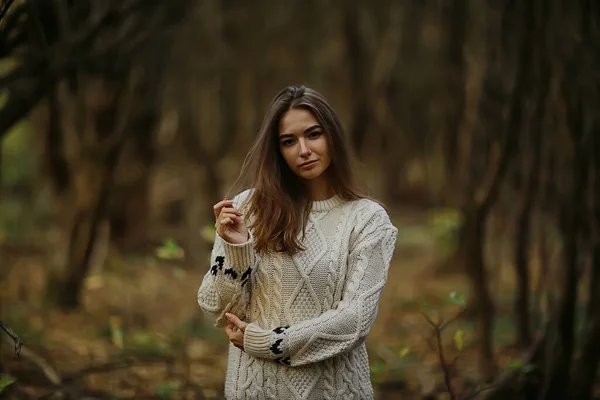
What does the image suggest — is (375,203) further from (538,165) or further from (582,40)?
(538,165)

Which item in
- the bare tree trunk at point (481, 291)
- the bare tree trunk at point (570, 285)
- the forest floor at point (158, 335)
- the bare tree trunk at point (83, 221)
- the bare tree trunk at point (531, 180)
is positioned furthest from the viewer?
the bare tree trunk at point (83, 221)

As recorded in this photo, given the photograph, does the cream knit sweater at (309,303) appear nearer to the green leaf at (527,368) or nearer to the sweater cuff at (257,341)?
the sweater cuff at (257,341)

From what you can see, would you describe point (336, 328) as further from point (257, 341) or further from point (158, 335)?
point (158, 335)

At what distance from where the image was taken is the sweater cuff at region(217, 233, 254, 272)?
9.55 feet

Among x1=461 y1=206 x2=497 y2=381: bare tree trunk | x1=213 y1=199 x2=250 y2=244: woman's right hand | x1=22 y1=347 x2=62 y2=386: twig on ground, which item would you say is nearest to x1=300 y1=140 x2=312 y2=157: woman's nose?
x1=213 y1=199 x2=250 y2=244: woman's right hand

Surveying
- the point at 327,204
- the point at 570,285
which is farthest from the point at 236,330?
the point at 570,285

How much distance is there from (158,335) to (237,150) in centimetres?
1271

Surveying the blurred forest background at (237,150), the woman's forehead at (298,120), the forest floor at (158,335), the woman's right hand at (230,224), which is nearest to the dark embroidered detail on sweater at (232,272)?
the woman's right hand at (230,224)

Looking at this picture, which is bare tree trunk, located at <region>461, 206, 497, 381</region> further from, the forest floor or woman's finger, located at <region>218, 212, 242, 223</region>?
woman's finger, located at <region>218, 212, 242, 223</region>

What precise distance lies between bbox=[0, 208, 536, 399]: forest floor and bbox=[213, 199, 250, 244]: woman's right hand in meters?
1.69

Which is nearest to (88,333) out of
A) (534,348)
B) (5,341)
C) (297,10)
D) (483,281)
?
(5,341)

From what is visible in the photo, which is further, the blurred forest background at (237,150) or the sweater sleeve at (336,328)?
the blurred forest background at (237,150)

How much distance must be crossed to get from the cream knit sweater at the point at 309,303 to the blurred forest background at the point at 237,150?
0.78m

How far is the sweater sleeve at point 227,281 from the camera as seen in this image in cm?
294
